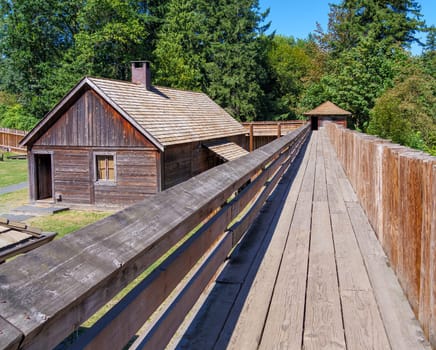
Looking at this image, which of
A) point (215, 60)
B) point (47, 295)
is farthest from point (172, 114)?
point (215, 60)

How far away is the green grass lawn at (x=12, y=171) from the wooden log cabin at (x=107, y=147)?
5.57m

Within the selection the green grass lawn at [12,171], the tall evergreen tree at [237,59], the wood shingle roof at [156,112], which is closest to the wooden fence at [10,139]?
the green grass lawn at [12,171]

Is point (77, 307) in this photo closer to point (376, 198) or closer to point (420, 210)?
point (420, 210)

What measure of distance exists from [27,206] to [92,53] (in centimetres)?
2455

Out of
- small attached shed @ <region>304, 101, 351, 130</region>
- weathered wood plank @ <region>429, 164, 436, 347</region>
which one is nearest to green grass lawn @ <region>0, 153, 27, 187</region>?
weathered wood plank @ <region>429, 164, 436, 347</region>

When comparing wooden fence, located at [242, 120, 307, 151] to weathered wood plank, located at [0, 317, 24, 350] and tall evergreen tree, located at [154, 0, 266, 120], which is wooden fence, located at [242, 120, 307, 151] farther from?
weathered wood plank, located at [0, 317, 24, 350]

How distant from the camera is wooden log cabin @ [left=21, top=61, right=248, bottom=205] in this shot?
17938mm

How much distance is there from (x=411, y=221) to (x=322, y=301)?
2.59 feet

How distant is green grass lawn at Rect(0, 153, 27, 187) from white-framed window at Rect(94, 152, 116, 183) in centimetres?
800

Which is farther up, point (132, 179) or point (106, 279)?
point (106, 279)

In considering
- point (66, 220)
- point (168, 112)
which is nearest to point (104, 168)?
point (66, 220)

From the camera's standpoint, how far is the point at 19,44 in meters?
42.6

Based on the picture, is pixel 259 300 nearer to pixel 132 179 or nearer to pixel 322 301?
pixel 322 301

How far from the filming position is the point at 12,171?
29.0m
